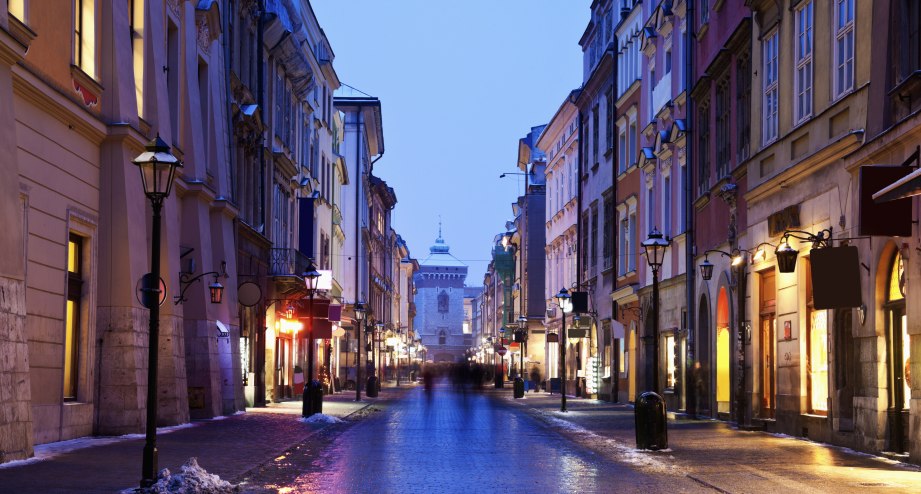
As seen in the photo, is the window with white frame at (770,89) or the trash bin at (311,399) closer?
the window with white frame at (770,89)

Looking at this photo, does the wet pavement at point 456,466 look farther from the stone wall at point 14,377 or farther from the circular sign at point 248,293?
the circular sign at point 248,293

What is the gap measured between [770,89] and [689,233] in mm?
8835

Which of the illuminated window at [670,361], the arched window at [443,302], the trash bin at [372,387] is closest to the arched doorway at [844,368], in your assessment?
the illuminated window at [670,361]

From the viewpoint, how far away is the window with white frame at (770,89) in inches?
1037

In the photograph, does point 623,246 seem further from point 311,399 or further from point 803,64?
point 803,64

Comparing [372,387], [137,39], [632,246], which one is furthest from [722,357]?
[372,387]

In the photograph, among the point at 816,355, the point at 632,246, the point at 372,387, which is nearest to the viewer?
the point at 816,355

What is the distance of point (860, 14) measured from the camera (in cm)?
2048

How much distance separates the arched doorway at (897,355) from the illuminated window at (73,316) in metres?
12.3

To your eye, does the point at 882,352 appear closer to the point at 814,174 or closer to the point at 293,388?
the point at 814,174

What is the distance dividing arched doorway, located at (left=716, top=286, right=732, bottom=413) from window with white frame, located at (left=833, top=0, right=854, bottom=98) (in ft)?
33.7

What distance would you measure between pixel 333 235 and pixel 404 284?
8625 centimetres

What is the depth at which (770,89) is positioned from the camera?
87.7 feet

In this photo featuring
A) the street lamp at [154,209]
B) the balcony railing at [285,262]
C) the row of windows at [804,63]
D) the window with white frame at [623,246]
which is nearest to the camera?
the street lamp at [154,209]
